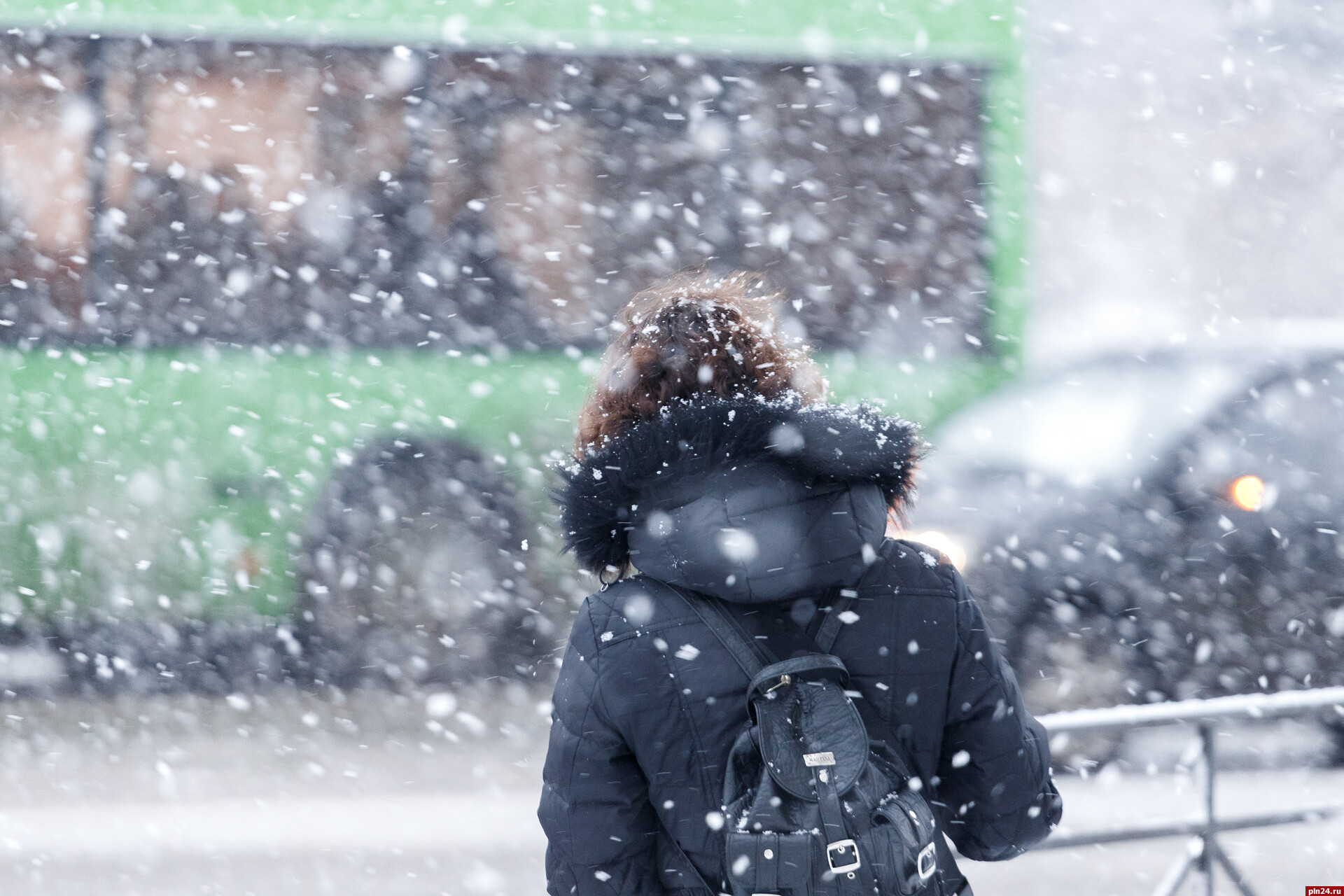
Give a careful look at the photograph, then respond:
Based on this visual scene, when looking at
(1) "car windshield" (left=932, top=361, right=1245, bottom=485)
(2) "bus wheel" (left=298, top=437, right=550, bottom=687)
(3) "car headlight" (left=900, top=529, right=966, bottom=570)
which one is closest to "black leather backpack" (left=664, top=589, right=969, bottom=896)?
(3) "car headlight" (left=900, top=529, right=966, bottom=570)

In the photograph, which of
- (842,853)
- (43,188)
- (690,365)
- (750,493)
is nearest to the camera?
(842,853)

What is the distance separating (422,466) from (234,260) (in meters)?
1.45

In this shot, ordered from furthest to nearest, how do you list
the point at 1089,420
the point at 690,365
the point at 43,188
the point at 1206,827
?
the point at 43,188
the point at 1089,420
the point at 1206,827
the point at 690,365

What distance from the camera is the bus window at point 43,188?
6383 mm

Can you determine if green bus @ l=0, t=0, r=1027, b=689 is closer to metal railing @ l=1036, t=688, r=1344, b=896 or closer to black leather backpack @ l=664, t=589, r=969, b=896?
metal railing @ l=1036, t=688, r=1344, b=896

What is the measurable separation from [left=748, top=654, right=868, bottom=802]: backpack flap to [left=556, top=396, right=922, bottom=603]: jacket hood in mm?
107

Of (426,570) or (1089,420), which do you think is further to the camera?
(426,570)

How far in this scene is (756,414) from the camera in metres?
1.73

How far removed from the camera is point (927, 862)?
1645 millimetres

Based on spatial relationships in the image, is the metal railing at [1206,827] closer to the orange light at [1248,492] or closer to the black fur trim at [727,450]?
the black fur trim at [727,450]

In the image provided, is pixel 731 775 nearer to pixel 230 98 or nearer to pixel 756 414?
pixel 756 414

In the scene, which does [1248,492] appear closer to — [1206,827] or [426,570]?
[1206,827]

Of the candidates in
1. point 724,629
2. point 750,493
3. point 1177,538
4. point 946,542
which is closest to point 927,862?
point 724,629

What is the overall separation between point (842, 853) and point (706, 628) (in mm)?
344
